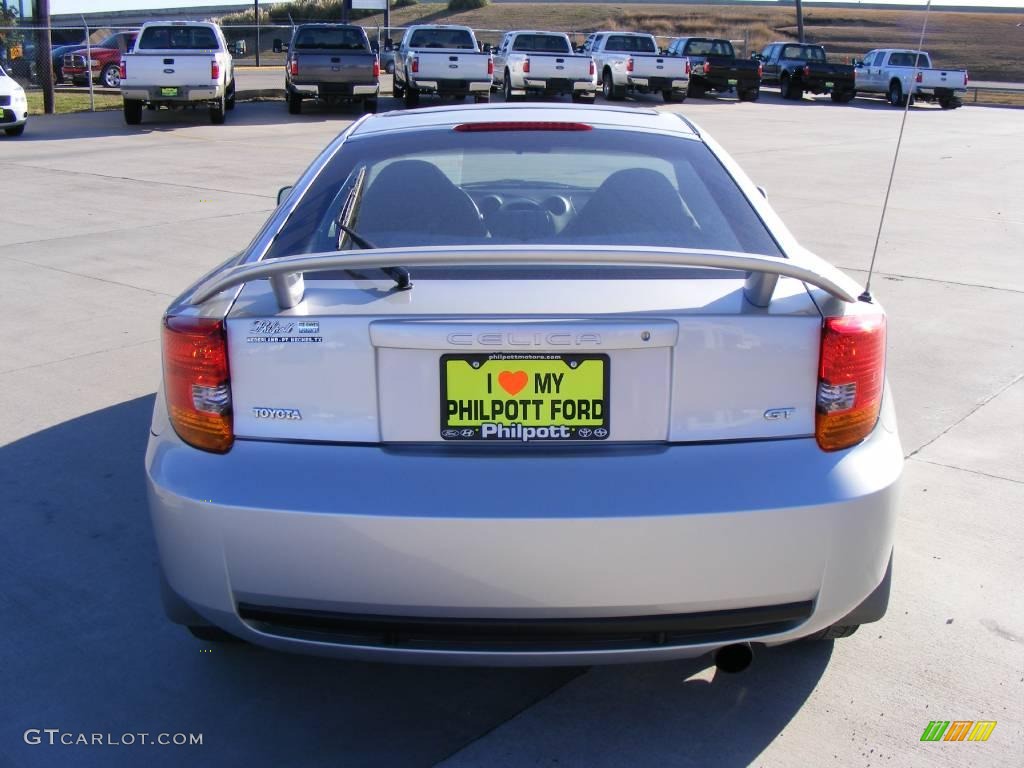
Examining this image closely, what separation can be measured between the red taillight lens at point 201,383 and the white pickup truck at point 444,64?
21.4 m

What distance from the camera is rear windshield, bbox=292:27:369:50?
23.2 metres

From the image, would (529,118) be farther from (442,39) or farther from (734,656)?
(442,39)

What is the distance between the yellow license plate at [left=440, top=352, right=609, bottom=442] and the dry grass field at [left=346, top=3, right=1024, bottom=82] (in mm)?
52819

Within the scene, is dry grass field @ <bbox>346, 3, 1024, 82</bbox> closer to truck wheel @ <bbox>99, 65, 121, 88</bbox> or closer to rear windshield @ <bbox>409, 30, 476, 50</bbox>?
truck wheel @ <bbox>99, 65, 121, 88</bbox>

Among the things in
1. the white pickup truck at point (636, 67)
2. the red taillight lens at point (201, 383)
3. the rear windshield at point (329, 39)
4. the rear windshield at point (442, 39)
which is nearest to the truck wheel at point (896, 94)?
the white pickup truck at point (636, 67)

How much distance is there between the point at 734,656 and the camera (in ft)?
8.91

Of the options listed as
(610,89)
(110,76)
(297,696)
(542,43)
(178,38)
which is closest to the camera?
(297,696)

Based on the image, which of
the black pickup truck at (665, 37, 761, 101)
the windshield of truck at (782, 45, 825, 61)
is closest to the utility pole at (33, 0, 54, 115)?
the black pickup truck at (665, 37, 761, 101)

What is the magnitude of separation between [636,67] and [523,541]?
89.9 feet

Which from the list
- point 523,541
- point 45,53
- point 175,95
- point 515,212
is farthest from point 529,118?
point 45,53

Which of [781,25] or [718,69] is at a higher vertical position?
[781,25]

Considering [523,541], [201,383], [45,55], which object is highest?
[45,55]

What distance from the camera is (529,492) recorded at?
2.49 meters

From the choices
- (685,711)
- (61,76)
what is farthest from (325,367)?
(61,76)
